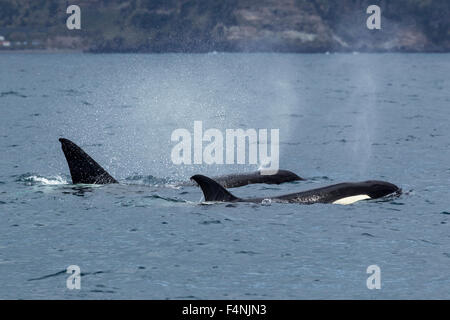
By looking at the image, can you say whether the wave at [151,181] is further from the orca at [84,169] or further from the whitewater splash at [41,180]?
the whitewater splash at [41,180]

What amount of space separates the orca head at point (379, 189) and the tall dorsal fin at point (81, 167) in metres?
7.86

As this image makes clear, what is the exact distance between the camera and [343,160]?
1346 inches

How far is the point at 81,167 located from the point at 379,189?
8781mm

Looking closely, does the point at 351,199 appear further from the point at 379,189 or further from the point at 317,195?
the point at 379,189

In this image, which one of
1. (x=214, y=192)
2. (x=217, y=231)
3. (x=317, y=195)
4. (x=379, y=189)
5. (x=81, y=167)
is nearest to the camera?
(x=217, y=231)

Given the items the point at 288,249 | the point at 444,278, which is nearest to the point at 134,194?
the point at 288,249

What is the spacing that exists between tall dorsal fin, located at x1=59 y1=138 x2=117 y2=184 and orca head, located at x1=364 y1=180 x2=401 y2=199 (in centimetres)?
786

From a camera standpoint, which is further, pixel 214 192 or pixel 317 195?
pixel 317 195

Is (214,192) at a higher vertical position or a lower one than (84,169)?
lower

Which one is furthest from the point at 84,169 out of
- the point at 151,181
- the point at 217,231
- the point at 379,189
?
the point at 379,189

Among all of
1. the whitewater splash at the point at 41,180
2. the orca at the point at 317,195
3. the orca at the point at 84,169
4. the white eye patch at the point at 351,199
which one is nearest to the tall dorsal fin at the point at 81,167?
the orca at the point at 84,169

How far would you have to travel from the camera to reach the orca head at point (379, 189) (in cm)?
2281

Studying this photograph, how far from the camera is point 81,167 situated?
25.4 meters
